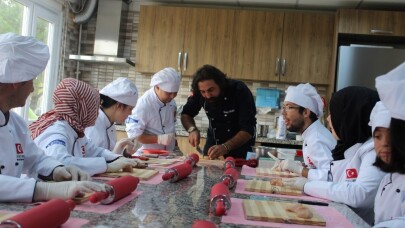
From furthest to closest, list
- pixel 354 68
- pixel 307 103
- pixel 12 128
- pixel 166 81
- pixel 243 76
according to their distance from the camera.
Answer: pixel 243 76, pixel 354 68, pixel 166 81, pixel 307 103, pixel 12 128

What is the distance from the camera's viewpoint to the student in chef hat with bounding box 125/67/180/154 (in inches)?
123

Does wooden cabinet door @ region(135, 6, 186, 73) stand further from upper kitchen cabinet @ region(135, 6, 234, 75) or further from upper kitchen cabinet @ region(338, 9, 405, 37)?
upper kitchen cabinet @ region(338, 9, 405, 37)

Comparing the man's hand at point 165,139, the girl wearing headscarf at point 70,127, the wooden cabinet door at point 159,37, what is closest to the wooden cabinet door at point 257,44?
the wooden cabinet door at point 159,37

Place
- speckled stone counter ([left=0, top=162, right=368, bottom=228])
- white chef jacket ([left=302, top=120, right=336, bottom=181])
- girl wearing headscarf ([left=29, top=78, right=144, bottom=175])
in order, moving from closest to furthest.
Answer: speckled stone counter ([left=0, top=162, right=368, bottom=228]), girl wearing headscarf ([left=29, top=78, right=144, bottom=175]), white chef jacket ([left=302, top=120, right=336, bottom=181])

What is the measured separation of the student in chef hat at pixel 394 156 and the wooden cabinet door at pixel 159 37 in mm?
3523

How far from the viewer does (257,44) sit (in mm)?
4738

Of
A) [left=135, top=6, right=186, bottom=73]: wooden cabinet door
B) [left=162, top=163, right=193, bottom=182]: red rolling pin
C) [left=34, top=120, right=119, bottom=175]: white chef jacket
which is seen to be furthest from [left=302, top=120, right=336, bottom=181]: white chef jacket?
[left=135, top=6, right=186, bottom=73]: wooden cabinet door

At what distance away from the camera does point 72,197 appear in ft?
4.06

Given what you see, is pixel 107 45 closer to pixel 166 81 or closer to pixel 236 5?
pixel 236 5

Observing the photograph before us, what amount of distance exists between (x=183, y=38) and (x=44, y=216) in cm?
406

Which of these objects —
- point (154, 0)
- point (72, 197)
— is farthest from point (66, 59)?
point (72, 197)

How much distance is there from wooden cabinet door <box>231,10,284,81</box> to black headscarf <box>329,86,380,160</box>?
107 inches

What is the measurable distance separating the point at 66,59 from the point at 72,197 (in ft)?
13.0

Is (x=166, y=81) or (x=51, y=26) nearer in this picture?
(x=166, y=81)
